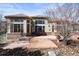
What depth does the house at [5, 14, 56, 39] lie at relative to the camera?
354 cm

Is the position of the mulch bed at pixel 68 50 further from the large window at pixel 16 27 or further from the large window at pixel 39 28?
the large window at pixel 16 27

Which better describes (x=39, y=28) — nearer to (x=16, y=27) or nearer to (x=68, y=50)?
(x=16, y=27)

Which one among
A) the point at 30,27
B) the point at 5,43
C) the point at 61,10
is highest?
the point at 61,10

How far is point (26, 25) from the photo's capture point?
3.54 meters

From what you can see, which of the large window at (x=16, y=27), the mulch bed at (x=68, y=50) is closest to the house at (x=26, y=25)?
the large window at (x=16, y=27)

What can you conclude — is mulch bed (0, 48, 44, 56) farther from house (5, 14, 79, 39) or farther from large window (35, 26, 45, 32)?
large window (35, 26, 45, 32)

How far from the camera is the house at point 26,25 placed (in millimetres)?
3535

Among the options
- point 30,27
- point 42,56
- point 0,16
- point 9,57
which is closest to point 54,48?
point 42,56

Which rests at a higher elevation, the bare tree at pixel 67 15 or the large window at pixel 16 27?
the bare tree at pixel 67 15

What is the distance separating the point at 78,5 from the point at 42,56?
3.43 feet

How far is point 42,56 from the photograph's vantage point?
3.57 metres

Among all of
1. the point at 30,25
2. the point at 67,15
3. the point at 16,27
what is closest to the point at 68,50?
the point at 67,15

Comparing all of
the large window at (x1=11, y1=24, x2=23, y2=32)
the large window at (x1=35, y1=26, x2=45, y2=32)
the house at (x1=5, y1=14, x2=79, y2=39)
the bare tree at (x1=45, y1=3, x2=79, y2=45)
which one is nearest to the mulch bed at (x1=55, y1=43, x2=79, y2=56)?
the bare tree at (x1=45, y1=3, x2=79, y2=45)

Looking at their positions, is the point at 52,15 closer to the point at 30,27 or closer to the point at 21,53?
the point at 30,27
